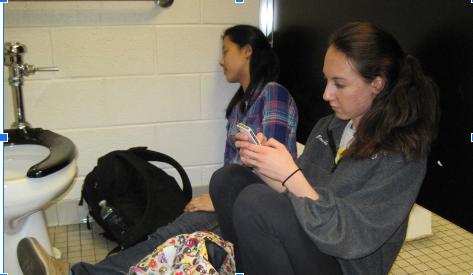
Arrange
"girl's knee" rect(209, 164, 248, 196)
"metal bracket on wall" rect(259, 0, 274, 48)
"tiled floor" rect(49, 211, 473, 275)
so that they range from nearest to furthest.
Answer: "girl's knee" rect(209, 164, 248, 196), "tiled floor" rect(49, 211, 473, 275), "metal bracket on wall" rect(259, 0, 274, 48)

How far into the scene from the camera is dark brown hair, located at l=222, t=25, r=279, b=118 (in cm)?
166

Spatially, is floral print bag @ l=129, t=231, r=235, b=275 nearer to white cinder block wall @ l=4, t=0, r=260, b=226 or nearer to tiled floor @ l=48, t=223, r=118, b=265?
tiled floor @ l=48, t=223, r=118, b=265

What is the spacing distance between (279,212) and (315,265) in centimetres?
15

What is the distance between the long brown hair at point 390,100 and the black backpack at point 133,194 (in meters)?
0.84

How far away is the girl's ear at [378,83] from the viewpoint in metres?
0.98

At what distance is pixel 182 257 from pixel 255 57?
922mm

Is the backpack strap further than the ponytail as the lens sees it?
Yes

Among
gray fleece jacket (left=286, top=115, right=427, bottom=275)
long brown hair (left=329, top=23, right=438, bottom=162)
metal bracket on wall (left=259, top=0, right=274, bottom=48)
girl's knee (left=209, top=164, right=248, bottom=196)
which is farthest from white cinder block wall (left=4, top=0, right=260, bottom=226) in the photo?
gray fleece jacket (left=286, top=115, right=427, bottom=275)

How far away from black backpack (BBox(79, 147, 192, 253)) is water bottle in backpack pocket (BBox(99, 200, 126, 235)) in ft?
0.04

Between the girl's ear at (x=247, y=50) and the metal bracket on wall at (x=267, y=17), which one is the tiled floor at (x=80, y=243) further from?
the metal bracket on wall at (x=267, y=17)

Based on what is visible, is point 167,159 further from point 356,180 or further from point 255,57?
point 356,180

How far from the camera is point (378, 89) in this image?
0.99 metres

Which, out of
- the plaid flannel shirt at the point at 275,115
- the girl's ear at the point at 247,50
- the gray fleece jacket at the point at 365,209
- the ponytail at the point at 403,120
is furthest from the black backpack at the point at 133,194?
the ponytail at the point at 403,120

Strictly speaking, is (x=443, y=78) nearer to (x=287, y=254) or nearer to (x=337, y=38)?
(x=337, y=38)
